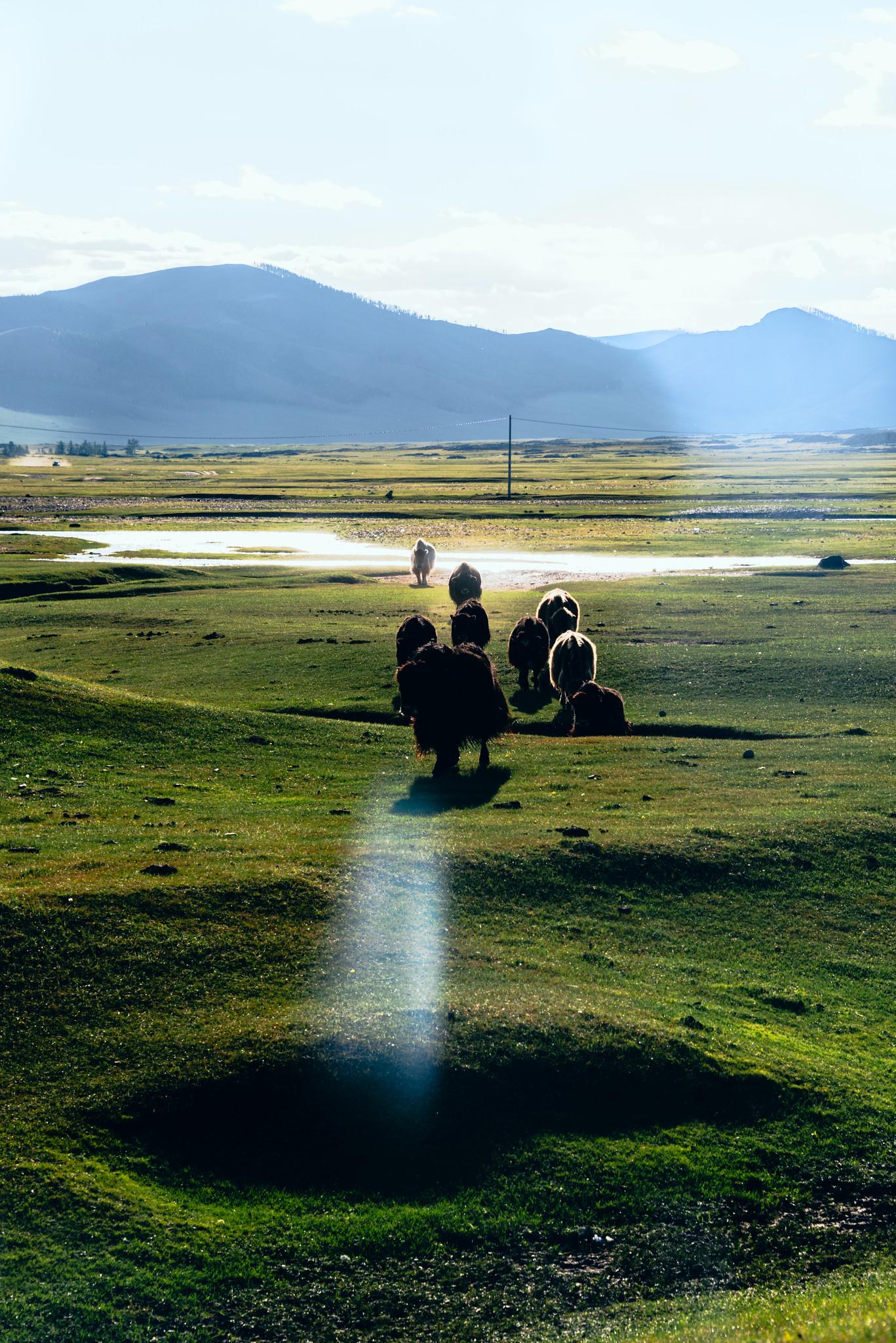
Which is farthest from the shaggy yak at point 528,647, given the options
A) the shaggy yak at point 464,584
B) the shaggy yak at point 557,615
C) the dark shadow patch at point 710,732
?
the shaggy yak at point 464,584

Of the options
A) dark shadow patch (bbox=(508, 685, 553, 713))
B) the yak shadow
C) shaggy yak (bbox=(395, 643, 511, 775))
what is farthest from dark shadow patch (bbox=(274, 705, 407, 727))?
shaggy yak (bbox=(395, 643, 511, 775))

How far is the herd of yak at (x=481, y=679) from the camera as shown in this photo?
24375 mm

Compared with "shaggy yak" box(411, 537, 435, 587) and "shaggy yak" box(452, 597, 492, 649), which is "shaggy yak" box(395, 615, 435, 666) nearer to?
"shaggy yak" box(452, 597, 492, 649)

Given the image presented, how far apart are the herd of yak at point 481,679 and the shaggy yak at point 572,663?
2 centimetres

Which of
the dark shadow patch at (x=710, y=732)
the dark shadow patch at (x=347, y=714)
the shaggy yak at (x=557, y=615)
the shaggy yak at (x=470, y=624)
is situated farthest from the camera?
the shaggy yak at (x=557, y=615)

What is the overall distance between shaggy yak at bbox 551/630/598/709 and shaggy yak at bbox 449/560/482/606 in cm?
1570

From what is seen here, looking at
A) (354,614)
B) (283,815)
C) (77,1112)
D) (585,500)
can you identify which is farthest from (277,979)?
(585,500)

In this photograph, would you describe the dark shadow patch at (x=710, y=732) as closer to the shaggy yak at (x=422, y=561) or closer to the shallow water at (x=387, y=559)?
the shallow water at (x=387, y=559)

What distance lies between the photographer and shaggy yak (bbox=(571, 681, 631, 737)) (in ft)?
96.8

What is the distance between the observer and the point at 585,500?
128 metres

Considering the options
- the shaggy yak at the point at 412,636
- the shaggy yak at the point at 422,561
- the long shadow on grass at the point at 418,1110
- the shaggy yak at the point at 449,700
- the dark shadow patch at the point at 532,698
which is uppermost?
the shaggy yak at the point at 422,561

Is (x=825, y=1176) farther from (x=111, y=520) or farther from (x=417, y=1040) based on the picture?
(x=111, y=520)

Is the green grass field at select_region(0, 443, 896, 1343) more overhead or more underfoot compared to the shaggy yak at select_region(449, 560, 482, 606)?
more underfoot

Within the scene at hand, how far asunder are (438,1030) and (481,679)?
12.2 m
